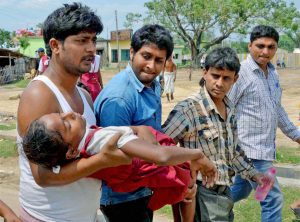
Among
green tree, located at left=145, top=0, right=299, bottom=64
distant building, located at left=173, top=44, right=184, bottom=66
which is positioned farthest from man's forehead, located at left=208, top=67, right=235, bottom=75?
distant building, located at left=173, top=44, right=184, bottom=66

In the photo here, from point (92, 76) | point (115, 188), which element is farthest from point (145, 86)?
point (92, 76)

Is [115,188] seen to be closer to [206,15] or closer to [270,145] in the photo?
[270,145]

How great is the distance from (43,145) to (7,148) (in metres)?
6.59

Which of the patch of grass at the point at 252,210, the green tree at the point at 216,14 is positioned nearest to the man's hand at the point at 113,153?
Answer: the patch of grass at the point at 252,210

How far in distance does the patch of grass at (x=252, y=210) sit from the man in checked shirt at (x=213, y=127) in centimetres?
165

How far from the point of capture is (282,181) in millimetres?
5699

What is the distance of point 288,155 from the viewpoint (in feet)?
23.5

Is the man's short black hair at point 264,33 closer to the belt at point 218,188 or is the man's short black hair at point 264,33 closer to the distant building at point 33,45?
the belt at point 218,188

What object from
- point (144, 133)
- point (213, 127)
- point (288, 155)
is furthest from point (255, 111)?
point (288, 155)

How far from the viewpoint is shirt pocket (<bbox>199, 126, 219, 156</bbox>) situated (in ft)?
9.34

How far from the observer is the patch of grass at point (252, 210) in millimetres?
4535

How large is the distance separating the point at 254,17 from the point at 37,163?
39.6m

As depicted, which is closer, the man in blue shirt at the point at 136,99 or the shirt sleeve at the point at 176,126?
the man in blue shirt at the point at 136,99

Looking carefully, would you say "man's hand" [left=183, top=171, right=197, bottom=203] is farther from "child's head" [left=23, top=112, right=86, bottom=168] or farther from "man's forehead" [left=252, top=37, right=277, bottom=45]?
"man's forehead" [left=252, top=37, right=277, bottom=45]
